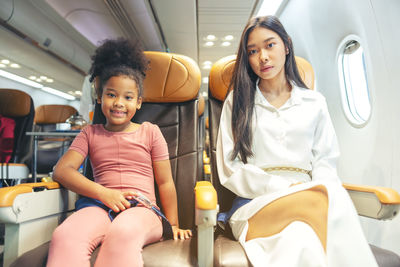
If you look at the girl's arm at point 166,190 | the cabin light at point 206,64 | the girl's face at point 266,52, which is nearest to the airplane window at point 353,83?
the girl's face at point 266,52

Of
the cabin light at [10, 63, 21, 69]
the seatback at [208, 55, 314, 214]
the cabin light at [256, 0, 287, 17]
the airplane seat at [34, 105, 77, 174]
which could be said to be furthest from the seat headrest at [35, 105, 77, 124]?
the seatback at [208, 55, 314, 214]

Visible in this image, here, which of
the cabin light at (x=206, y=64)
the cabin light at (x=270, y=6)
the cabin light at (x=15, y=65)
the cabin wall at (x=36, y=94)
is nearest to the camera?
the cabin light at (x=270, y=6)

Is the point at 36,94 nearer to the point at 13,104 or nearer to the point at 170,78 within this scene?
the point at 13,104

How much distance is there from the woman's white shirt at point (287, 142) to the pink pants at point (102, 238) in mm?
459

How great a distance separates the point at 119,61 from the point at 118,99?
0.77ft

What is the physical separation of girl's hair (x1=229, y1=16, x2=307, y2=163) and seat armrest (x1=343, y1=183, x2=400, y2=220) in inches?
19.8

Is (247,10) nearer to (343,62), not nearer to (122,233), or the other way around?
(343,62)

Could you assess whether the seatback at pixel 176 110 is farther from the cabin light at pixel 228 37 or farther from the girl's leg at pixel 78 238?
the cabin light at pixel 228 37

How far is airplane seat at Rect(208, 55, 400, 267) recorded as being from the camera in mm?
908

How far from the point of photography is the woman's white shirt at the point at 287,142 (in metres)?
1.25

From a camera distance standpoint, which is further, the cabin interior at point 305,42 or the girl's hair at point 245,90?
the cabin interior at point 305,42

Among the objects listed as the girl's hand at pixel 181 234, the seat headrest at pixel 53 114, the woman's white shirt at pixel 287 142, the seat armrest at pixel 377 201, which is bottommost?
the girl's hand at pixel 181 234

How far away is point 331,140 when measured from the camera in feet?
4.41

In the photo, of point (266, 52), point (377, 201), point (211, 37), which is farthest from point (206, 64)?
point (377, 201)
